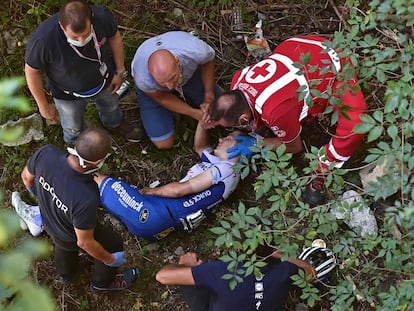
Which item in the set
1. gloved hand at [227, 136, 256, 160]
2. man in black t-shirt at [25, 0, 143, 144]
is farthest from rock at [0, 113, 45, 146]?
gloved hand at [227, 136, 256, 160]

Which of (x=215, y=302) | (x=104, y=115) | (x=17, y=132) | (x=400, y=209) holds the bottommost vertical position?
(x=215, y=302)

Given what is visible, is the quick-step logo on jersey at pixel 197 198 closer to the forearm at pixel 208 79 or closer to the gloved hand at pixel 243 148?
the gloved hand at pixel 243 148

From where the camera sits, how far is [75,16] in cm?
354

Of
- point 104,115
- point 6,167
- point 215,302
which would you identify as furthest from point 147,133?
point 215,302

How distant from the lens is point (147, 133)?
16.4 feet

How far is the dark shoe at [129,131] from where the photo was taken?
505 cm

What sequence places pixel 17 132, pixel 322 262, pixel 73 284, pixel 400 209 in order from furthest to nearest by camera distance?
pixel 73 284, pixel 322 262, pixel 400 209, pixel 17 132

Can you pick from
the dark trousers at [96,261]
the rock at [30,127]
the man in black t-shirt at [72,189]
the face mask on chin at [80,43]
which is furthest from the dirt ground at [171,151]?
the face mask on chin at [80,43]

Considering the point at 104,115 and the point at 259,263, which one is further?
the point at 104,115

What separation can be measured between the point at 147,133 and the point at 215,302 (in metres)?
1.76

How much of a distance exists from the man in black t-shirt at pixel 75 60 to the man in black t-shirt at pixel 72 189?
1.78 ft

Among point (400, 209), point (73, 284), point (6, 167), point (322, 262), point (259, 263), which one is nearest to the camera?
point (400, 209)

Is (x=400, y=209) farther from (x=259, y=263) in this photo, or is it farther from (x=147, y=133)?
(x=147, y=133)

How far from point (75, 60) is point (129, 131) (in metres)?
1.26
